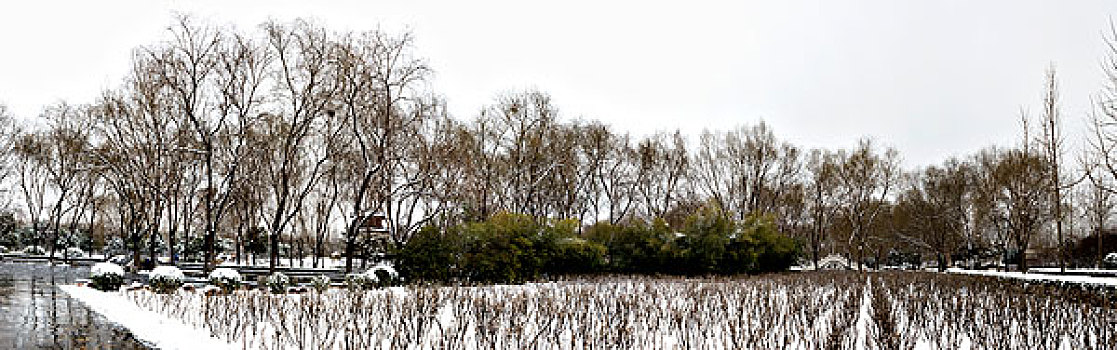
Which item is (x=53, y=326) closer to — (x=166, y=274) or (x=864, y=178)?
(x=166, y=274)

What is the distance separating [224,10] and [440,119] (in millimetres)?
10296

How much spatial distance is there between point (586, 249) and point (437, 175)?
10.4m

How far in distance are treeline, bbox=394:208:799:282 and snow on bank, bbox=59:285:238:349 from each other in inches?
274

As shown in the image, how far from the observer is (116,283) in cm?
1928

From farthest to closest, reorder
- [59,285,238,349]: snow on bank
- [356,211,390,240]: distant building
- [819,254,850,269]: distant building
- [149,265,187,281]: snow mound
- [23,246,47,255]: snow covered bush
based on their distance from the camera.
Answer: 1. [23,246,47,255]: snow covered bush
2. [819,254,850,269]: distant building
3. [356,211,390,240]: distant building
4. [149,265,187,281]: snow mound
5. [59,285,238,349]: snow on bank

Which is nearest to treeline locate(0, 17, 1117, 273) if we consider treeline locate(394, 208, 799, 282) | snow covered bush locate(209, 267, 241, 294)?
treeline locate(394, 208, 799, 282)

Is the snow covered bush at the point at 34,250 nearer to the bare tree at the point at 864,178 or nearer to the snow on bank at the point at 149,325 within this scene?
the snow on bank at the point at 149,325

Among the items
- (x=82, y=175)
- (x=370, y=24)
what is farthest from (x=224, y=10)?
(x=82, y=175)

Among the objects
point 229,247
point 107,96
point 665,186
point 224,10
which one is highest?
point 224,10

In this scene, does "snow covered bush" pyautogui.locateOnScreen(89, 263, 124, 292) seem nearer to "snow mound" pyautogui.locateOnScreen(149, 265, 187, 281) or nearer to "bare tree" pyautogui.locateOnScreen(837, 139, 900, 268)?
"snow mound" pyautogui.locateOnScreen(149, 265, 187, 281)

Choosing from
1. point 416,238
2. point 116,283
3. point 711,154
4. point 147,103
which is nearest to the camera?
point 116,283

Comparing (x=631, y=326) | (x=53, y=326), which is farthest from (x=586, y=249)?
(x=631, y=326)

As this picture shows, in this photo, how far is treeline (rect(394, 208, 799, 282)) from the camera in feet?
69.0

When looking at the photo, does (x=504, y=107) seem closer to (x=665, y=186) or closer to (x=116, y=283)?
(x=665, y=186)
